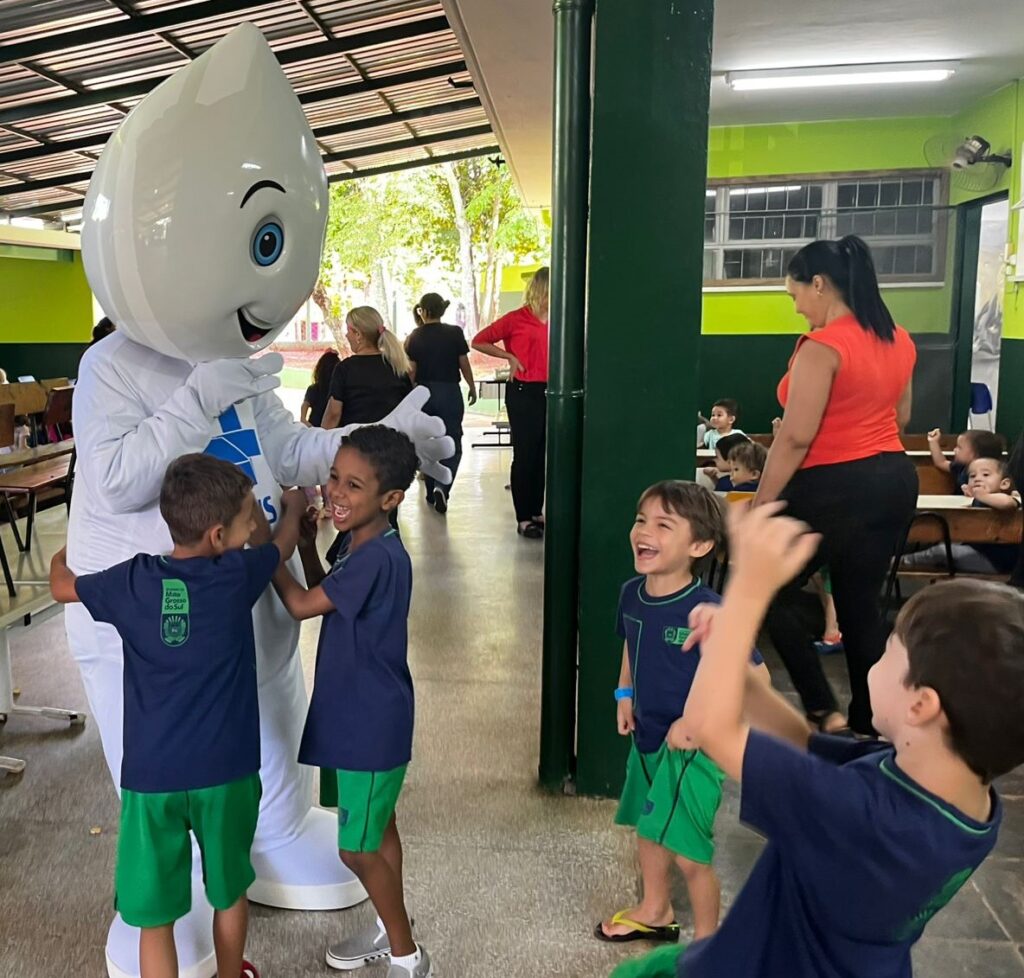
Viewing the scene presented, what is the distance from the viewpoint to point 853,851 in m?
1.07

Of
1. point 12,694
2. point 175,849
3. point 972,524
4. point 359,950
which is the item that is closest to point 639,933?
point 359,950

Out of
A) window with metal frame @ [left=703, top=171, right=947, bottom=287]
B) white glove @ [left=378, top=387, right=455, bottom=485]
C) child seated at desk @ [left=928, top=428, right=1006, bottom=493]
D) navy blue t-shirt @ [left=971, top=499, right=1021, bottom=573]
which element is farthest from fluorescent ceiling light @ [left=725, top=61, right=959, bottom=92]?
white glove @ [left=378, top=387, right=455, bottom=485]

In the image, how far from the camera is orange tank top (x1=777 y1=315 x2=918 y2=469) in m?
2.95

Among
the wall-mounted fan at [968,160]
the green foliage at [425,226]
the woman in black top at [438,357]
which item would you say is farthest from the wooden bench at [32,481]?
the green foliage at [425,226]

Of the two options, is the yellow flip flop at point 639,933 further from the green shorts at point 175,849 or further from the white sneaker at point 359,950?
the green shorts at point 175,849

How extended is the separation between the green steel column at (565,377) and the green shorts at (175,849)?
3.92 ft

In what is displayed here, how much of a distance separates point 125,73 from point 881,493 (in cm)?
701

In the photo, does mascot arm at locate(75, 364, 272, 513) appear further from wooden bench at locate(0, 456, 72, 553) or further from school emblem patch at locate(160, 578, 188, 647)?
wooden bench at locate(0, 456, 72, 553)

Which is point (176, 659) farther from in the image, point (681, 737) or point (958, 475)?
point (958, 475)

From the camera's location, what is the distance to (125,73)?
307 inches

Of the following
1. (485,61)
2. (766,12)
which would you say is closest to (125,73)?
(485,61)

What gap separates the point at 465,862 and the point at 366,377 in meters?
3.44

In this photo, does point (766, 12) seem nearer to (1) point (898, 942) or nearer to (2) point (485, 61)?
(2) point (485, 61)

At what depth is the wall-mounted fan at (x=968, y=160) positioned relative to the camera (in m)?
7.69
